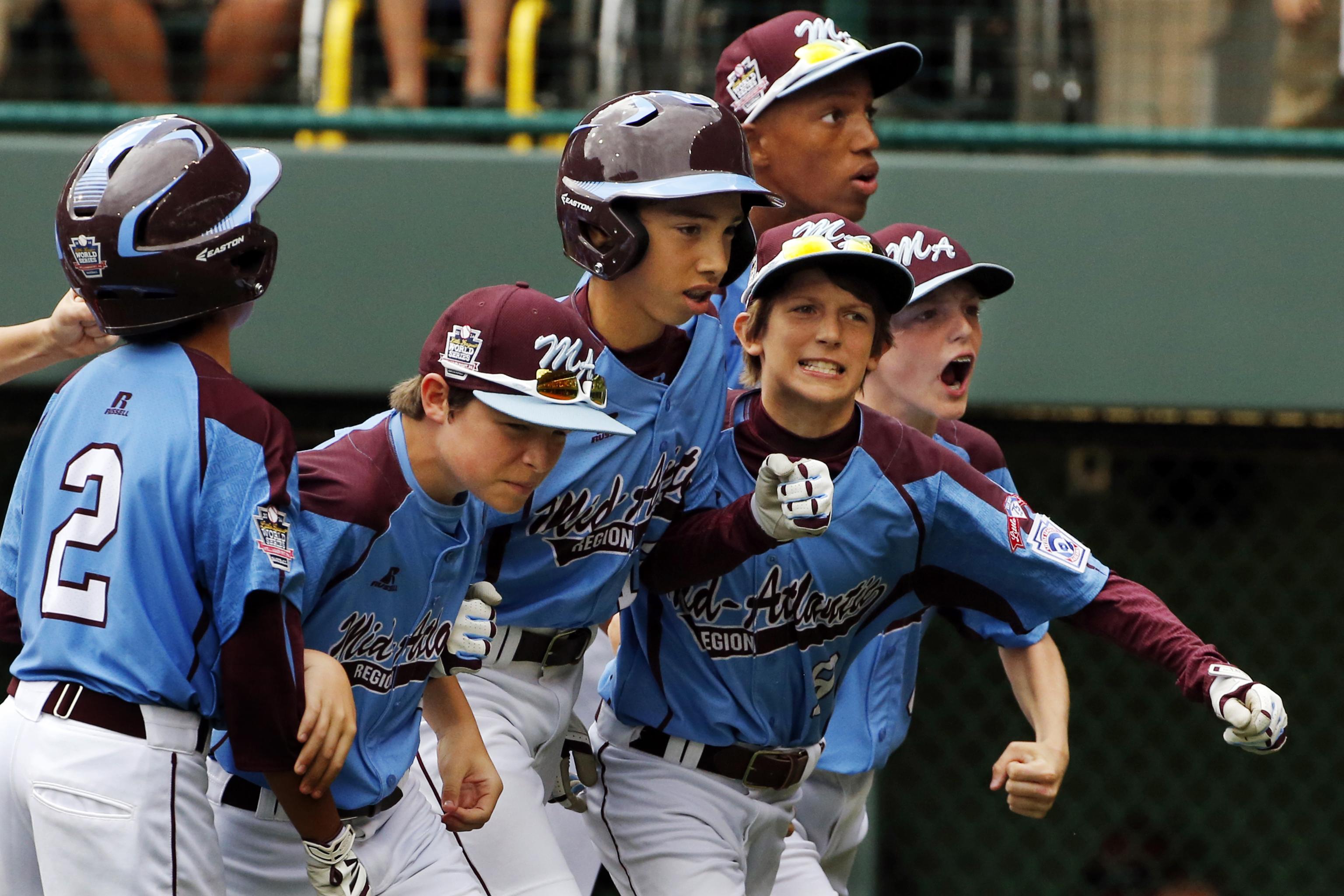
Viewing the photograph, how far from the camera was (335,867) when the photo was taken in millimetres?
2389

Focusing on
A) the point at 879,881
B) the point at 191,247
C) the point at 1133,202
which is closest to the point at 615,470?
the point at 191,247

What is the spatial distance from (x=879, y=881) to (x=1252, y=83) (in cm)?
300

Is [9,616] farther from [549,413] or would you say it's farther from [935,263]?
[935,263]

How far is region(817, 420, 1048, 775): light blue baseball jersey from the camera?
3383 millimetres

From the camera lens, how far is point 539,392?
2445 millimetres

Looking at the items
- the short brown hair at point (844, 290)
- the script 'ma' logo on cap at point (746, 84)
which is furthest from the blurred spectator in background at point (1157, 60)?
the short brown hair at point (844, 290)

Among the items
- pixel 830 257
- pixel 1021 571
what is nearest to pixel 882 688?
pixel 1021 571

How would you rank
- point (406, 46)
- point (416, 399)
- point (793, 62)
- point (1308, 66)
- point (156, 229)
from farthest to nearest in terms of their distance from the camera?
1. point (406, 46)
2. point (1308, 66)
3. point (793, 62)
4. point (416, 399)
5. point (156, 229)

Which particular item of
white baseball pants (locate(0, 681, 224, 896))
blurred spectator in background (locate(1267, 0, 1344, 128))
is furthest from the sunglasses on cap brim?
blurred spectator in background (locate(1267, 0, 1344, 128))


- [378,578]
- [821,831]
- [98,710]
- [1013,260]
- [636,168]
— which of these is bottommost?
[821,831]

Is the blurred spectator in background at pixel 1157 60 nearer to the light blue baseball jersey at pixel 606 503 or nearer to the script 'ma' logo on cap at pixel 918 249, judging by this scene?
the script 'ma' logo on cap at pixel 918 249

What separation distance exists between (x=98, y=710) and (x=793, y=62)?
1.94 metres

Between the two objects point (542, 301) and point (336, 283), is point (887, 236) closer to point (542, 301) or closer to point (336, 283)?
point (542, 301)

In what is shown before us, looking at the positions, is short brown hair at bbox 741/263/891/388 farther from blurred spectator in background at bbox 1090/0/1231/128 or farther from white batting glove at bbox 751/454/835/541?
blurred spectator in background at bbox 1090/0/1231/128
